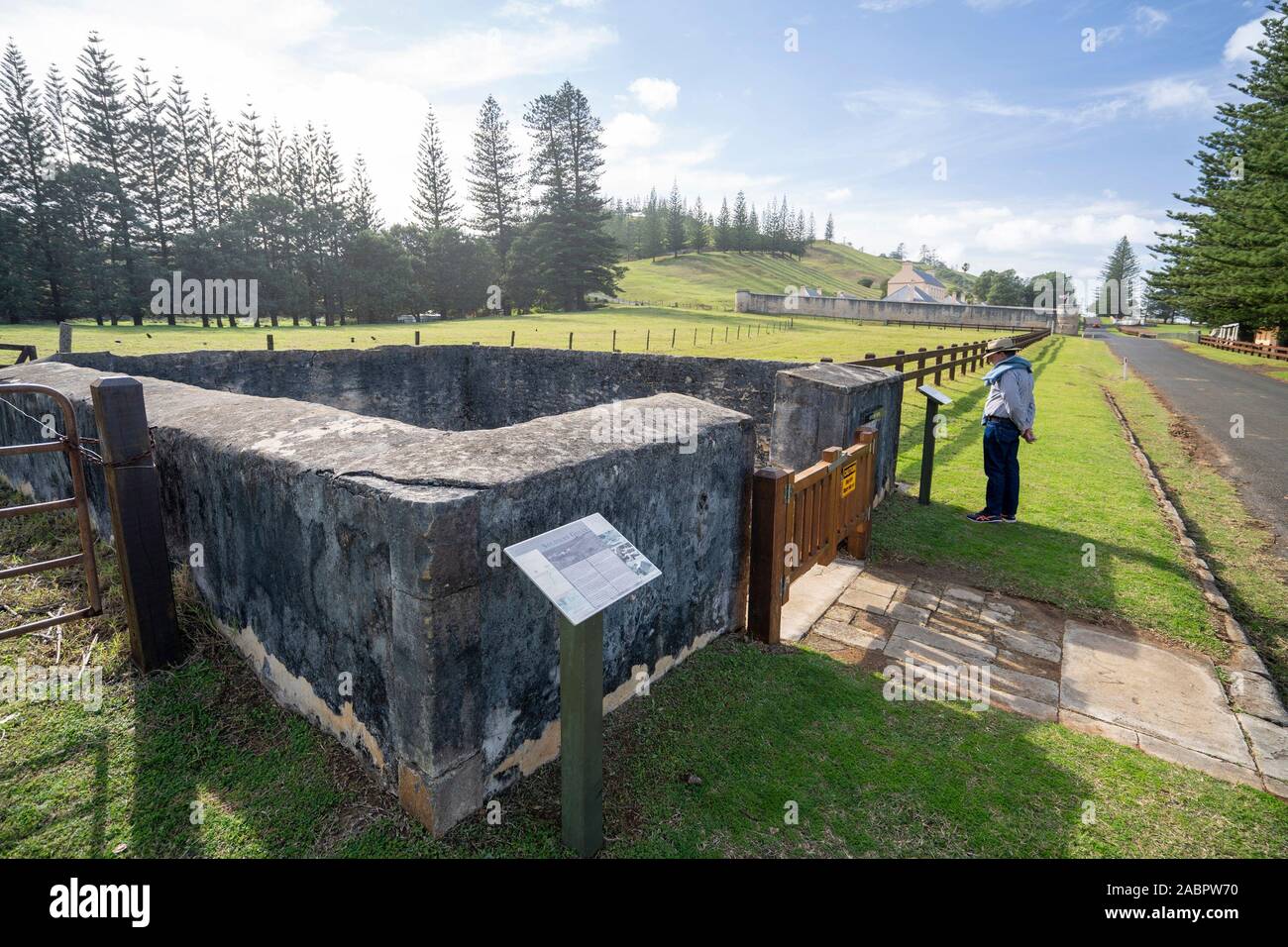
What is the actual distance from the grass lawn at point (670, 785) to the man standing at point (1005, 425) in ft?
12.8

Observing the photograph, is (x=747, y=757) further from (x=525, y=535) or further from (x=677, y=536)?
(x=525, y=535)

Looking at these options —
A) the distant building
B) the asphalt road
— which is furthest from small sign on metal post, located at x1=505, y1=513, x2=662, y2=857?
the distant building

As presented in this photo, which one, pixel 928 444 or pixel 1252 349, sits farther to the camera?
pixel 1252 349

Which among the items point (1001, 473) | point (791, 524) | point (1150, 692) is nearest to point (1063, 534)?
point (1001, 473)

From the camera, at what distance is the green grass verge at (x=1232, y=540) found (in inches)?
195

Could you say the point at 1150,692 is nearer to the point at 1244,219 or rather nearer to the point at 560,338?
the point at 560,338

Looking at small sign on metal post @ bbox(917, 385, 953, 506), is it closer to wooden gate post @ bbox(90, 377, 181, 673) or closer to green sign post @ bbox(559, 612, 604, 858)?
green sign post @ bbox(559, 612, 604, 858)

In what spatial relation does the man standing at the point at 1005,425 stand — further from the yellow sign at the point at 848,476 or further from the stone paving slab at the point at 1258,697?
the stone paving slab at the point at 1258,697

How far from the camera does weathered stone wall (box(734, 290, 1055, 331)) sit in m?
53.4

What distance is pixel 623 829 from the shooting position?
2740 millimetres

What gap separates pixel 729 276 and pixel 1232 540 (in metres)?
96.8

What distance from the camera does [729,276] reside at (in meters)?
98.7

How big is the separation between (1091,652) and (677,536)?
121 inches

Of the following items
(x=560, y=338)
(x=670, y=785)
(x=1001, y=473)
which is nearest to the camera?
(x=670, y=785)
